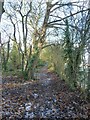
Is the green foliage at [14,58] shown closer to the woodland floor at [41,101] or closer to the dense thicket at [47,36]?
the dense thicket at [47,36]

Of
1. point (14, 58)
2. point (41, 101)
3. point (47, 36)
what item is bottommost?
point (41, 101)

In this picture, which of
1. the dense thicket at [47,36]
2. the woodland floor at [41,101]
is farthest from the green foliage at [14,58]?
the woodland floor at [41,101]

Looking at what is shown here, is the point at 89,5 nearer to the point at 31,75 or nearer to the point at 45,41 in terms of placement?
the point at 45,41

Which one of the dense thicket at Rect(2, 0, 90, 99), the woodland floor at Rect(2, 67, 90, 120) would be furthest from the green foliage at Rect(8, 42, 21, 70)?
the woodland floor at Rect(2, 67, 90, 120)

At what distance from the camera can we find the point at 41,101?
2051mm

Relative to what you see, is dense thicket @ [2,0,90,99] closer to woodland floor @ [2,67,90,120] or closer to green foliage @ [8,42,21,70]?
green foliage @ [8,42,21,70]

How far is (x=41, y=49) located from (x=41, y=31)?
191mm

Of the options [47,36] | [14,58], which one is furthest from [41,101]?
[47,36]

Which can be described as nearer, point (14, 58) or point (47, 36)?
point (14, 58)

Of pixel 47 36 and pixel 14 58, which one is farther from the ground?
pixel 47 36

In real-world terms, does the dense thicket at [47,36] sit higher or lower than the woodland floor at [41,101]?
higher

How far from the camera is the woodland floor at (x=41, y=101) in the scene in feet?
6.50

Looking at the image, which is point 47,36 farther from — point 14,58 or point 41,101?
point 41,101

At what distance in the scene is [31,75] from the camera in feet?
7.00
